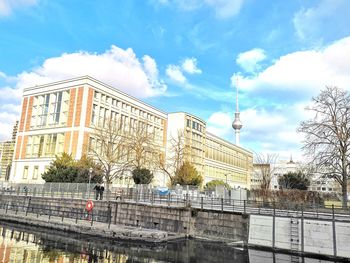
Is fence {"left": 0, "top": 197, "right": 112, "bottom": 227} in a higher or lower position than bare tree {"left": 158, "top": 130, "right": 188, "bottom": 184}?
lower

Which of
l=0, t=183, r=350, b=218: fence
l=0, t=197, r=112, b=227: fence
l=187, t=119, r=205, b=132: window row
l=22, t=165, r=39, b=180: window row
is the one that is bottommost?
l=0, t=197, r=112, b=227: fence

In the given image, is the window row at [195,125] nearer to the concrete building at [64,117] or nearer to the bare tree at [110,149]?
the concrete building at [64,117]

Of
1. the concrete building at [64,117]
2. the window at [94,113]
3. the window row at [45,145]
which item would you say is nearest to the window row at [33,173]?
the concrete building at [64,117]

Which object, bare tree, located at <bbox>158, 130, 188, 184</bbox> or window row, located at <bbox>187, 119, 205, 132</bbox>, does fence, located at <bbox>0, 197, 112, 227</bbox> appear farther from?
window row, located at <bbox>187, 119, 205, 132</bbox>

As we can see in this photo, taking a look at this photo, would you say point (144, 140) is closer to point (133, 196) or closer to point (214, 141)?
point (133, 196)

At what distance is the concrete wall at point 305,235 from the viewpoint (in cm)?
1850

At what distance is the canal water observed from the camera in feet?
50.5

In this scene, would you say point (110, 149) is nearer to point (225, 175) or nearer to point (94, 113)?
point (94, 113)

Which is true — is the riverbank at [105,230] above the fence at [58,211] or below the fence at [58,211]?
below

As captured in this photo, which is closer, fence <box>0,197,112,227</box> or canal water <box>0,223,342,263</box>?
canal water <box>0,223,342,263</box>

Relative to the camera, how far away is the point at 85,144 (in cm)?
5541

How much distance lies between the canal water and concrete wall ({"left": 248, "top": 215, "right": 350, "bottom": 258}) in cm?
126

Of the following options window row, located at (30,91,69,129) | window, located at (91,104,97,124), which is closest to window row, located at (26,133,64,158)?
window row, located at (30,91,69,129)

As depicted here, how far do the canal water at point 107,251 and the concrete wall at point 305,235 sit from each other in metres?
1.26
